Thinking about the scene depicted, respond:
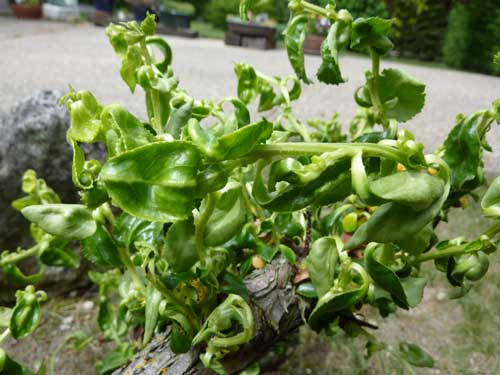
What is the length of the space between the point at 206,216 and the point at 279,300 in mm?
149

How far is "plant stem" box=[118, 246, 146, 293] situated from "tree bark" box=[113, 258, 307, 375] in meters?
0.04

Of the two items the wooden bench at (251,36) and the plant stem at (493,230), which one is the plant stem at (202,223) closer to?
the plant stem at (493,230)

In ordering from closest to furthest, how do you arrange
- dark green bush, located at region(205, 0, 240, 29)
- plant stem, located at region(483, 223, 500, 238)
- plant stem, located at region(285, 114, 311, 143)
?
1. plant stem, located at region(483, 223, 500, 238)
2. plant stem, located at region(285, 114, 311, 143)
3. dark green bush, located at region(205, 0, 240, 29)

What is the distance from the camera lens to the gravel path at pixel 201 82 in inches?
38.4

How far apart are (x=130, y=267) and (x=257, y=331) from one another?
0.12m

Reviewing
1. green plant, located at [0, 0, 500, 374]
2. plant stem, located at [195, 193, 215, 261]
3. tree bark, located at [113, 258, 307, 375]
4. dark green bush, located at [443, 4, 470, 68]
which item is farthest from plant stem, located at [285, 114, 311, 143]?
dark green bush, located at [443, 4, 470, 68]

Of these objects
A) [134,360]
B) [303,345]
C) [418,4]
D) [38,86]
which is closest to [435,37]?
[418,4]

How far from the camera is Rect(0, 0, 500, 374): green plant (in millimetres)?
216

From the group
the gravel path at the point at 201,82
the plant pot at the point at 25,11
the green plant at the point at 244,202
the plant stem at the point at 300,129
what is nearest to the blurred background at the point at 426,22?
the plant pot at the point at 25,11

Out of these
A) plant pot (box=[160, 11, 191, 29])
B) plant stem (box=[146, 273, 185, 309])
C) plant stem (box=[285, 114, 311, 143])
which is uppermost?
plant pot (box=[160, 11, 191, 29])

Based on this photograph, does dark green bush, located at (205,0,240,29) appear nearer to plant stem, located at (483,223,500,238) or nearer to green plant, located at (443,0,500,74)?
green plant, located at (443,0,500,74)

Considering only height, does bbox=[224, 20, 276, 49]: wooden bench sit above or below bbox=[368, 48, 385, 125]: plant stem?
below

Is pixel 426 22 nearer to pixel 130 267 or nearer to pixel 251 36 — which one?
pixel 251 36

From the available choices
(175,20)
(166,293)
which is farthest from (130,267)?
(175,20)
